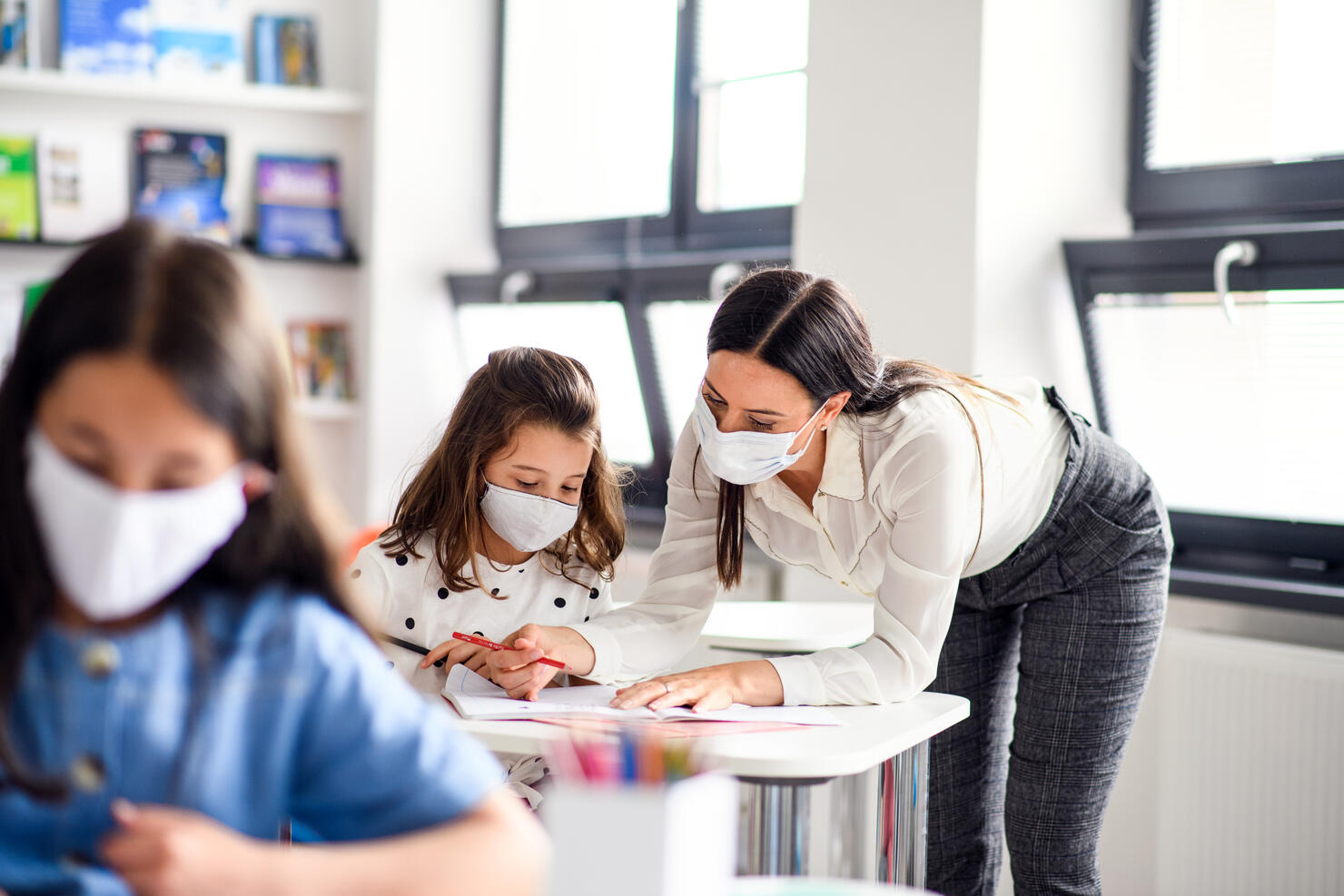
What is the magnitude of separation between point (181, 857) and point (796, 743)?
0.76 meters

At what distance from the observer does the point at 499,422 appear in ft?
5.84

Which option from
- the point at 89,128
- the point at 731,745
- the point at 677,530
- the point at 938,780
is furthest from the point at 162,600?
the point at 89,128

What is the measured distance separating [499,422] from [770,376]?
0.41m

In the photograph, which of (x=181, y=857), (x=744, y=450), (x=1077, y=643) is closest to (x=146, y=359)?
(x=181, y=857)

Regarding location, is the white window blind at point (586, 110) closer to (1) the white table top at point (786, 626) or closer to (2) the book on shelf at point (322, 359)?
(2) the book on shelf at point (322, 359)

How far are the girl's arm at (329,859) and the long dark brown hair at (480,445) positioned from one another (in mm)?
967

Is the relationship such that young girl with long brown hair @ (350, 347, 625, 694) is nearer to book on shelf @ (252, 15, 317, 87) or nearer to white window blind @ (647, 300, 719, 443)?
white window blind @ (647, 300, 719, 443)

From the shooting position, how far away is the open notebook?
4.76 ft

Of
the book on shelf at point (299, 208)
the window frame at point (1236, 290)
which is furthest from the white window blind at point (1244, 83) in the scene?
the book on shelf at point (299, 208)

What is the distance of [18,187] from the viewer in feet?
11.8

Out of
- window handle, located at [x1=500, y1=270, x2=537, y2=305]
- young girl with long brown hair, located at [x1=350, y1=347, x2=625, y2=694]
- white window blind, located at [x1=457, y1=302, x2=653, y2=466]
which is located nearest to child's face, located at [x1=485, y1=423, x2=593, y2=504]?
young girl with long brown hair, located at [x1=350, y1=347, x2=625, y2=694]

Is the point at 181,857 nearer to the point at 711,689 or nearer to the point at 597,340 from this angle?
the point at 711,689

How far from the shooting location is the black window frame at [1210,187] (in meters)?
2.39

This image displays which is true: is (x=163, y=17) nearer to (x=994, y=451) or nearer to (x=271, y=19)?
(x=271, y=19)
